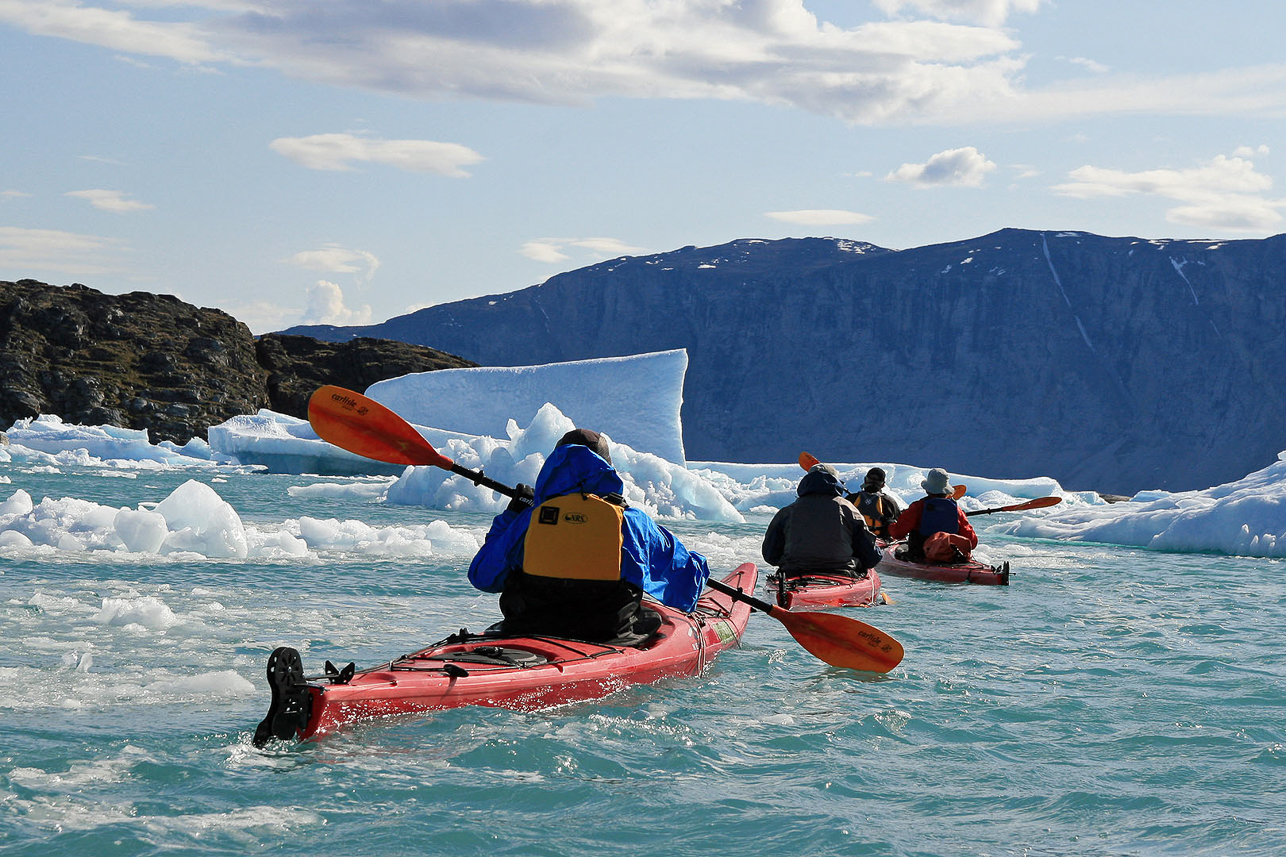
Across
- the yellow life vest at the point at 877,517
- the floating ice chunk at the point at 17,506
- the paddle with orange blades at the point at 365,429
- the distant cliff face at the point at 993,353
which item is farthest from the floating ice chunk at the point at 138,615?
the distant cliff face at the point at 993,353

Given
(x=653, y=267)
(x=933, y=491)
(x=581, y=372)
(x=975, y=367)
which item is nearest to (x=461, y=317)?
(x=653, y=267)

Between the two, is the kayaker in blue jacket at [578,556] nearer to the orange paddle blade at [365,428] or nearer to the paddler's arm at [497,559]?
the paddler's arm at [497,559]

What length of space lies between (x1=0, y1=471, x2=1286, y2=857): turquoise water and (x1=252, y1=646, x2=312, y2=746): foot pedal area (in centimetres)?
8

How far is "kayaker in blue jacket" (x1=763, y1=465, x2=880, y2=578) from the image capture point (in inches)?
297

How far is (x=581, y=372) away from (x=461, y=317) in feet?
231

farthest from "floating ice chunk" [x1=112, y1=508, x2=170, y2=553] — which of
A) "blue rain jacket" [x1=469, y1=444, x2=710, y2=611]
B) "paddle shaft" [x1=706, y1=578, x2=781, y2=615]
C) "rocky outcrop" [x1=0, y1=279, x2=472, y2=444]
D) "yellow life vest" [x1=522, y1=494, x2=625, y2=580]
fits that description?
"rocky outcrop" [x1=0, y1=279, x2=472, y2=444]

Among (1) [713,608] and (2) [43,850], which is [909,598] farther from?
(2) [43,850]

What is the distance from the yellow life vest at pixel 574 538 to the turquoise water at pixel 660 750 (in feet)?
1.73

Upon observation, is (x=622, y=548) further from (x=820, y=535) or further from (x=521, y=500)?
(x=820, y=535)

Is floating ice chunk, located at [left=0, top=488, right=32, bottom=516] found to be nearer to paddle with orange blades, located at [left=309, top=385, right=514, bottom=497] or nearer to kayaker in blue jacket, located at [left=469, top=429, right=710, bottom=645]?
paddle with orange blades, located at [left=309, top=385, right=514, bottom=497]

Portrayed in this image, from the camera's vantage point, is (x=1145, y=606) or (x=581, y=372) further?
(x=581, y=372)

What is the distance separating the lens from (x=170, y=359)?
52.8m

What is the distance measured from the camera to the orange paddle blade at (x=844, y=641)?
201 inches

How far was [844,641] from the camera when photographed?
5160 mm
